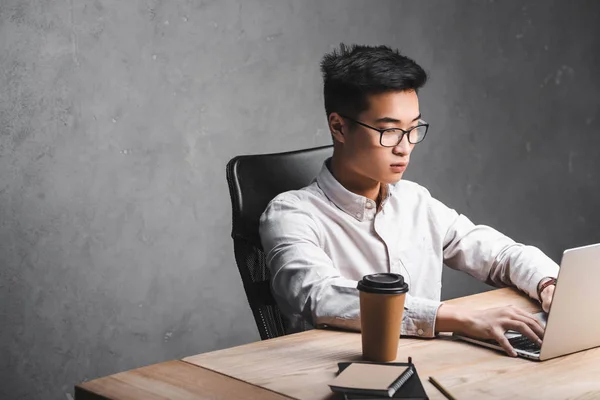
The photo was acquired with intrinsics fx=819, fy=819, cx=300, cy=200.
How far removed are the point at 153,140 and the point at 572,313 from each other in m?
1.65

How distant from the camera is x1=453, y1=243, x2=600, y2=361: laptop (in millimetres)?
1350

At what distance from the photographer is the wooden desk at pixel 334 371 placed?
1.24 meters

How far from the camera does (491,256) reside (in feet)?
6.57

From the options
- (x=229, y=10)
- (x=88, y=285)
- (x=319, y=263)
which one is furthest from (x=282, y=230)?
(x=229, y=10)

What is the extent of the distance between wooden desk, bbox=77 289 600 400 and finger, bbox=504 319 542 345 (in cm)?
6

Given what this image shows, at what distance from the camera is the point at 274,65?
2939 millimetres

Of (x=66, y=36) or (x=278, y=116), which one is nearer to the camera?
(x=66, y=36)

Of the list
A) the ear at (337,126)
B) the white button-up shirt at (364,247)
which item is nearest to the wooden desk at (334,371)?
the white button-up shirt at (364,247)

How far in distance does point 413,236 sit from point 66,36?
4.00 feet

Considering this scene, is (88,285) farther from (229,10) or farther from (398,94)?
(398,94)

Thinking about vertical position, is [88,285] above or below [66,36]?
below

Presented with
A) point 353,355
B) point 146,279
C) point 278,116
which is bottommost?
point 146,279

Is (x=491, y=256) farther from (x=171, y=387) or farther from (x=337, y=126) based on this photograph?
(x=171, y=387)

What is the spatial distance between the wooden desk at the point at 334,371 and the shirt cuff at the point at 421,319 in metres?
0.02
